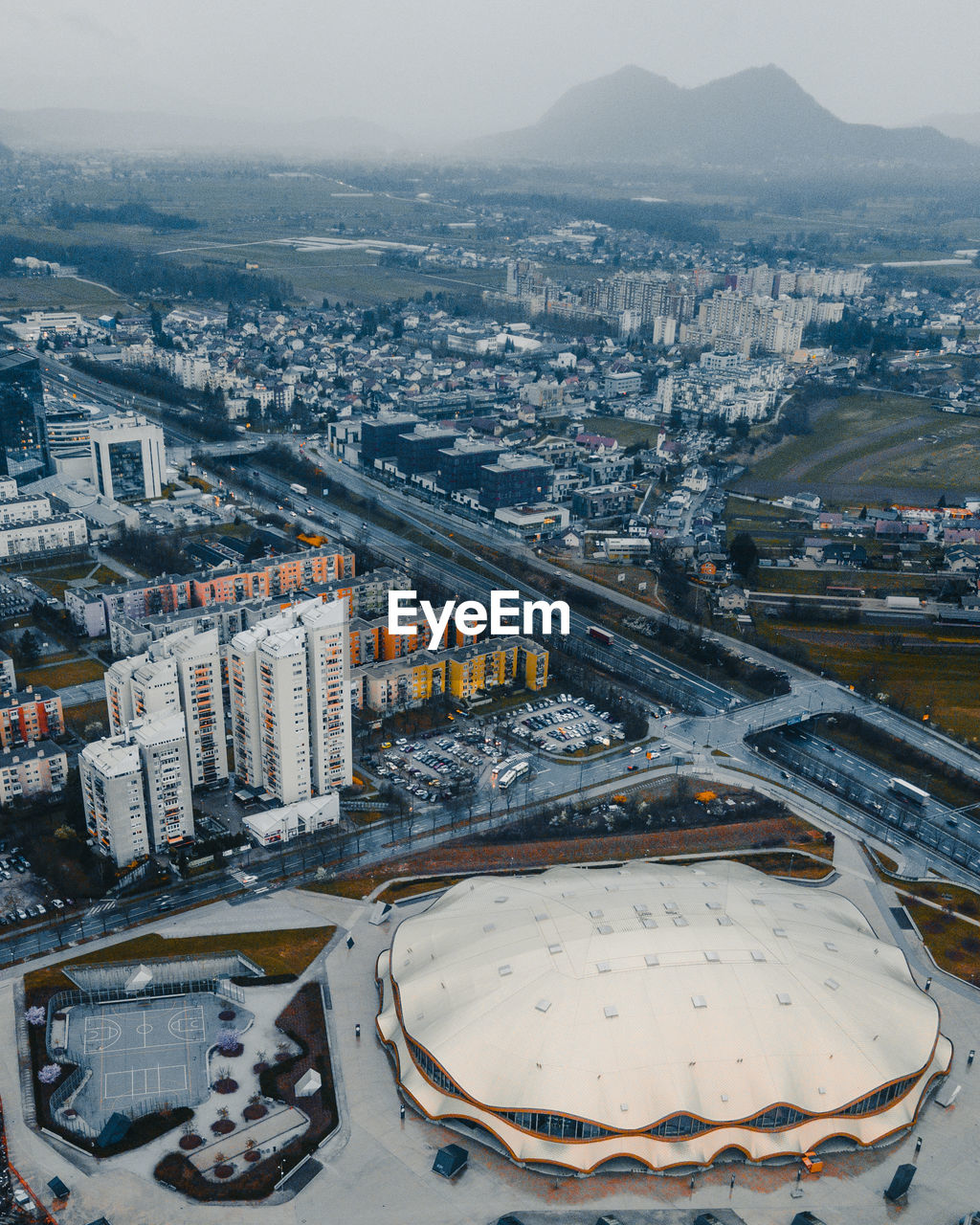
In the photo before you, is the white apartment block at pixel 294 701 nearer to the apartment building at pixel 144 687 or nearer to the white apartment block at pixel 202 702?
the white apartment block at pixel 202 702

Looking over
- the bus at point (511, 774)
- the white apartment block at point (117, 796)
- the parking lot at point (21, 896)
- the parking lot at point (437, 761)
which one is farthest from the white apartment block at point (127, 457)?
the bus at point (511, 774)

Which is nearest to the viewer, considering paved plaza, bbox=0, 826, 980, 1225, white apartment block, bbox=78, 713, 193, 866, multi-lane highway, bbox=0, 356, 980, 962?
paved plaza, bbox=0, 826, 980, 1225

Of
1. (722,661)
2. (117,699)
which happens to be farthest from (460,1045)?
(722,661)

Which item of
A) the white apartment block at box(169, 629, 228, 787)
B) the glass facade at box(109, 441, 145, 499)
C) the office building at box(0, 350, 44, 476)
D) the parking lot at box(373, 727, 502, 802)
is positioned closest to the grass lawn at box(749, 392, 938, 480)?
the glass facade at box(109, 441, 145, 499)

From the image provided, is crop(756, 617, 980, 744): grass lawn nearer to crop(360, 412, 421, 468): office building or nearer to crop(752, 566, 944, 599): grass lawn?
crop(752, 566, 944, 599): grass lawn

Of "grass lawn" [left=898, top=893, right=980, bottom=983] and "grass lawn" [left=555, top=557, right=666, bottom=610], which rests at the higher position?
"grass lawn" [left=555, top=557, right=666, bottom=610]

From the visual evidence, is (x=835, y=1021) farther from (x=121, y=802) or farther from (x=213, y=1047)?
(x=121, y=802)
